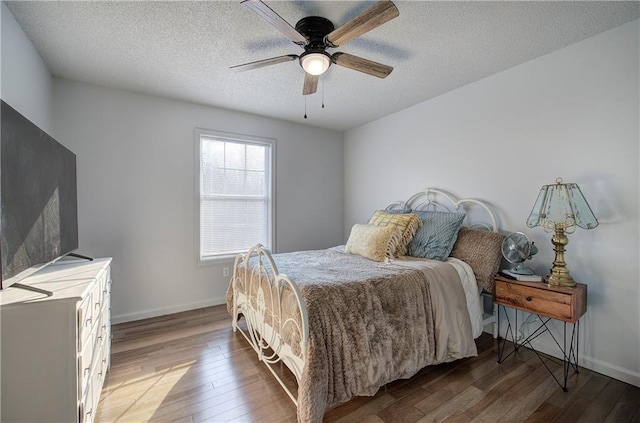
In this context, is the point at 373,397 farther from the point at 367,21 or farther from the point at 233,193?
the point at 233,193

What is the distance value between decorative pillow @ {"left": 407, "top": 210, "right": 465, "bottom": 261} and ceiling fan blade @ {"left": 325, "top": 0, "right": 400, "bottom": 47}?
178 cm

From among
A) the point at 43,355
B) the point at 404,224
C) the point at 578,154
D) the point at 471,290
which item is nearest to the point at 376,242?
the point at 404,224

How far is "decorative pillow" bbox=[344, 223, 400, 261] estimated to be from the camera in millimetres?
2557

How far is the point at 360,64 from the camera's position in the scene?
198 cm

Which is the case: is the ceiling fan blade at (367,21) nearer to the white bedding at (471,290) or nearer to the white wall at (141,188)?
the white bedding at (471,290)

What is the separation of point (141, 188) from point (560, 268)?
390cm

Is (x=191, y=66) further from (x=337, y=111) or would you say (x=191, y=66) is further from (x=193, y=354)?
(x=193, y=354)

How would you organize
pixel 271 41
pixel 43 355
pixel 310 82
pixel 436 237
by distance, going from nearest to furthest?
pixel 43 355, pixel 271 41, pixel 310 82, pixel 436 237

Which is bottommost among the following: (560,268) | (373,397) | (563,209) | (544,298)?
(373,397)

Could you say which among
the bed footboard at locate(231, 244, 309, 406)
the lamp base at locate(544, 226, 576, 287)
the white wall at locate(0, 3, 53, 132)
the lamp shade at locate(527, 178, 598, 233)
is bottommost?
the bed footboard at locate(231, 244, 309, 406)

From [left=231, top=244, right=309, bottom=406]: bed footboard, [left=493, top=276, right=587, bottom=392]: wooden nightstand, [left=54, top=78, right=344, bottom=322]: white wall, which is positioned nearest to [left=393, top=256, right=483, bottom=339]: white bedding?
[left=493, top=276, right=587, bottom=392]: wooden nightstand

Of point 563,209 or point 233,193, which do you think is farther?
point 233,193

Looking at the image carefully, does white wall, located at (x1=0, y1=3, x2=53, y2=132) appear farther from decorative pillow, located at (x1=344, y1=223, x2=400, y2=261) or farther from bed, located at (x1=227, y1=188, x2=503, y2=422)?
decorative pillow, located at (x1=344, y1=223, x2=400, y2=261)

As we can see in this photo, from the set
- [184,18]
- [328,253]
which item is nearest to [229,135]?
[184,18]
